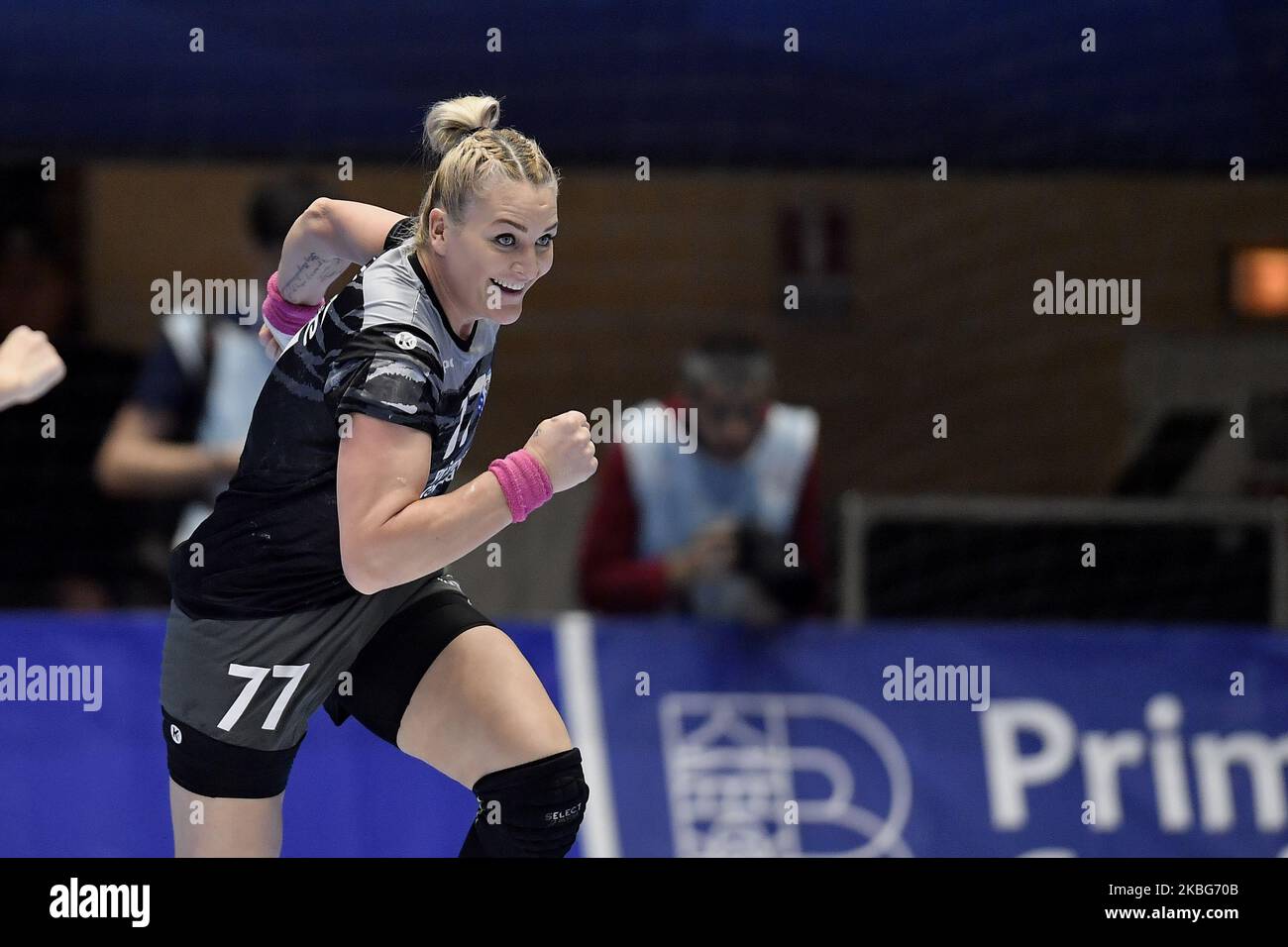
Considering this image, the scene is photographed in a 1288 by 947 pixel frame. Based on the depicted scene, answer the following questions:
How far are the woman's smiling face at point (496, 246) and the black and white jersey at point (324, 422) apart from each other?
6cm

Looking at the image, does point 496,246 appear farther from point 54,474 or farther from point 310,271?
point 54,474

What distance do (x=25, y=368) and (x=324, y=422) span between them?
0.51 meters

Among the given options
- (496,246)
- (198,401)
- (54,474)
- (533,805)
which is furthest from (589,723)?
(496,246)

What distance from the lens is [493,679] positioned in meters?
3.01

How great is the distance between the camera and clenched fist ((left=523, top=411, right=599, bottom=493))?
279 cm

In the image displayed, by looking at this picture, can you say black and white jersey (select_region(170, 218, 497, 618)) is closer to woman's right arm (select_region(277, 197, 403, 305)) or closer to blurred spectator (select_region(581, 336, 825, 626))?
woman's right arm (select_region(277, 197, 403, 305))

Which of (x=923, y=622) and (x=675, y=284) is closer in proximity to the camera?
(x=923, y=622)

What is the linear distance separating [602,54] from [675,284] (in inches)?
61.0

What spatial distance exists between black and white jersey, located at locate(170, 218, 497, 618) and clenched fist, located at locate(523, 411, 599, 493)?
0.54ft

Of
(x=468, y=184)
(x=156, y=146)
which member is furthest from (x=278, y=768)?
(x=156, y=146)

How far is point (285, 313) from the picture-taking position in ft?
10.5

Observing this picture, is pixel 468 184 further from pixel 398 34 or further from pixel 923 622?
pixel 923 622

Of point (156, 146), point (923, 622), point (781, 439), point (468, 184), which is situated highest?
point (156, 146)

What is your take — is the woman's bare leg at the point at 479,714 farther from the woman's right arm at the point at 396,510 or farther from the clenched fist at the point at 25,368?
the clenched fist at the point at 25,368
